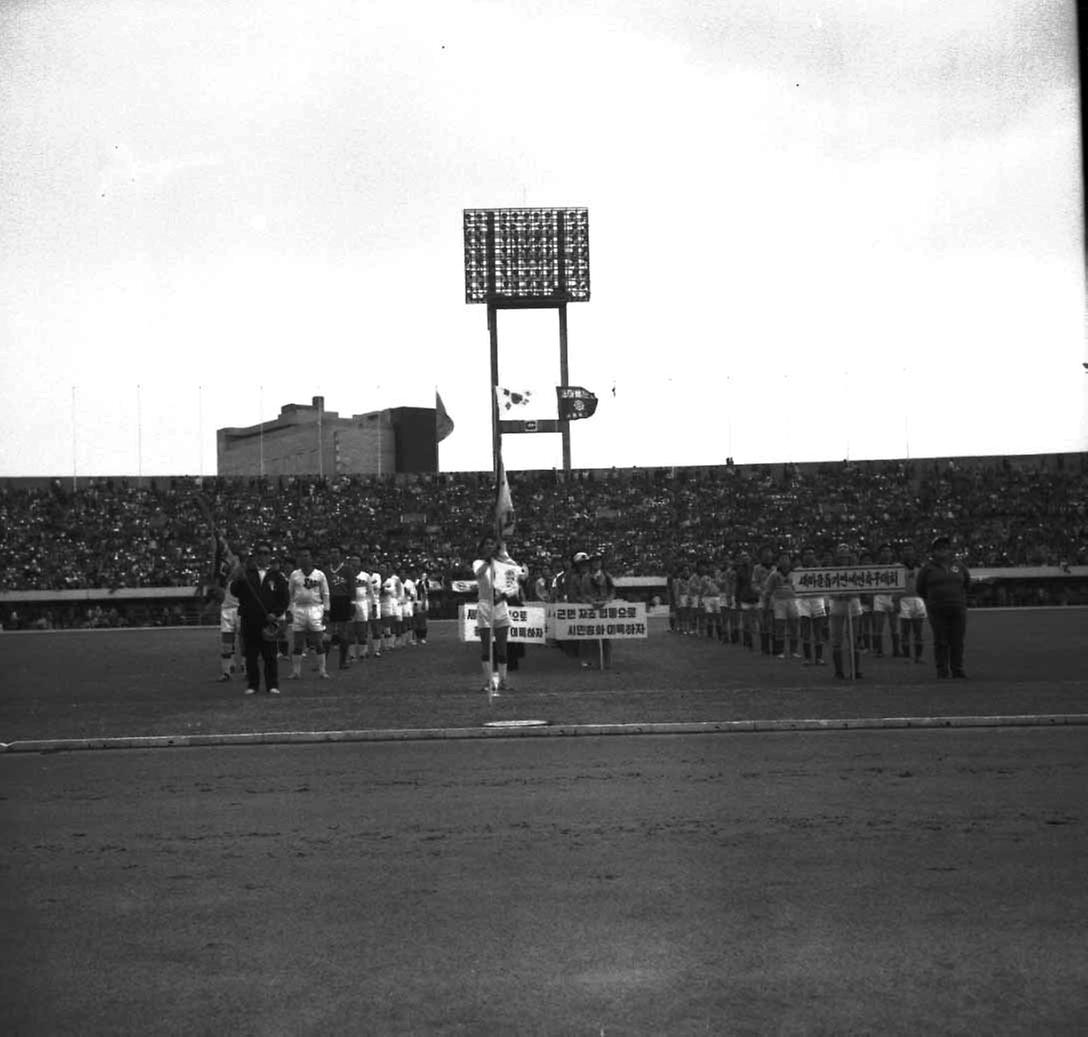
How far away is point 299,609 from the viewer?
69.1 ft

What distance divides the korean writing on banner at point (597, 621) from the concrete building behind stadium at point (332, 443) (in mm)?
77265

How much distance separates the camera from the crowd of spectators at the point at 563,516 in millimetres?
58906

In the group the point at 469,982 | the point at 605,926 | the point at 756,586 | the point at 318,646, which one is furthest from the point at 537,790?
the point at 756,586

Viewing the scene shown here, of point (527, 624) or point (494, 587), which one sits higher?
point (494, 587)

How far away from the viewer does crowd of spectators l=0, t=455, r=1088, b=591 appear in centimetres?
5891

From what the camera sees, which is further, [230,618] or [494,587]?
[230,618]

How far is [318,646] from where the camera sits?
2166 centimetres

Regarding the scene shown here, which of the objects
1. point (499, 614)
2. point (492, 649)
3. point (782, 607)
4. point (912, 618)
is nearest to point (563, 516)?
point (782, 607)

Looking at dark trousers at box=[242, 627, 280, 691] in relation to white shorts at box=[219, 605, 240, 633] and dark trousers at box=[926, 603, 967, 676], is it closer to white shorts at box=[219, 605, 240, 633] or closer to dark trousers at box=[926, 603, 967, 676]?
white shorts at box=[219, 605, 240, 633]

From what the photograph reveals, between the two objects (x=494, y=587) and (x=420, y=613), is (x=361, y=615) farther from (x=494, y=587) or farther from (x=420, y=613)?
(x=494, y=587)

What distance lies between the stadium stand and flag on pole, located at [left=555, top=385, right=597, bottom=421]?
2787 mm

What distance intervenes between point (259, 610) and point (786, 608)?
9339mm

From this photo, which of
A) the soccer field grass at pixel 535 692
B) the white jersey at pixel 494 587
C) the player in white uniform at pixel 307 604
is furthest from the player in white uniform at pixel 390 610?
the white jersey at pixel 494 587

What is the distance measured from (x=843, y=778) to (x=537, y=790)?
2014 millimetres
